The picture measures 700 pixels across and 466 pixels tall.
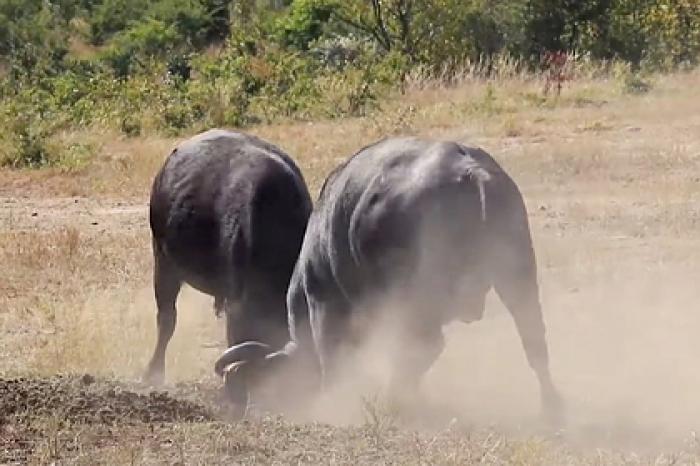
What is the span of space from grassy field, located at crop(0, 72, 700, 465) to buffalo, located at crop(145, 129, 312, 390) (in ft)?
1.65

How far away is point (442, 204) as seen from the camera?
6.27m

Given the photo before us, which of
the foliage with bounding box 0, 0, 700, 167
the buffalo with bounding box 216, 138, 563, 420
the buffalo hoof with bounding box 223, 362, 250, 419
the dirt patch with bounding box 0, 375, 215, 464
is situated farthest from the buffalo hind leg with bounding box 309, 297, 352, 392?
the foliage with bounding box 0, 0, 700, 167

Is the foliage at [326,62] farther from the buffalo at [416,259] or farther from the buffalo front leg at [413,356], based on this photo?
the buffalo front leg at [413,356]

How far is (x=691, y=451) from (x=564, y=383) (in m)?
1.93

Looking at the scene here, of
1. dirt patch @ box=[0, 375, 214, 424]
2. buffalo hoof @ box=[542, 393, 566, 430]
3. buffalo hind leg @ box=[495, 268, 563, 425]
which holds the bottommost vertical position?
dirt patch @ box=[0, 375, 214, 424]

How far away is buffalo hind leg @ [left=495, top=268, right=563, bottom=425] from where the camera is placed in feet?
20.7

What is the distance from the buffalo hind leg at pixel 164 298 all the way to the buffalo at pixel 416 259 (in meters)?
1.86

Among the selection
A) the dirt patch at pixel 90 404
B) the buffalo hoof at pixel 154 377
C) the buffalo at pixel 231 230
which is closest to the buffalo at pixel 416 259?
the dirt patch at pixel 90 404

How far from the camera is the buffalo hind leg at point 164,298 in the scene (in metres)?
8.82

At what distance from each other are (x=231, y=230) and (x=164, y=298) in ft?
4.12

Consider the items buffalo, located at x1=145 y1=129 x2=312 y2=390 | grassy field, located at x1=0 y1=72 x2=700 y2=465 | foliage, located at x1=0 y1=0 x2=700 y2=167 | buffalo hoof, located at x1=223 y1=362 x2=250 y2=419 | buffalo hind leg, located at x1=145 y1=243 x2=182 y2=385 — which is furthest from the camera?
foliage, located at x1=0 y1=0 x2=700 y2=167

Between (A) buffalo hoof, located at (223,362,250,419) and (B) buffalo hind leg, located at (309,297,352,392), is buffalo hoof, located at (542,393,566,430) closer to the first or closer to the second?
(B) buffalo hind leg, located at (309,297,352,392)

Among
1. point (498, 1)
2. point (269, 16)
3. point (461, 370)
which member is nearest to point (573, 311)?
point (461, 370)

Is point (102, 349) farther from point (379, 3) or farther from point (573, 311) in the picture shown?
point (379, 3)
